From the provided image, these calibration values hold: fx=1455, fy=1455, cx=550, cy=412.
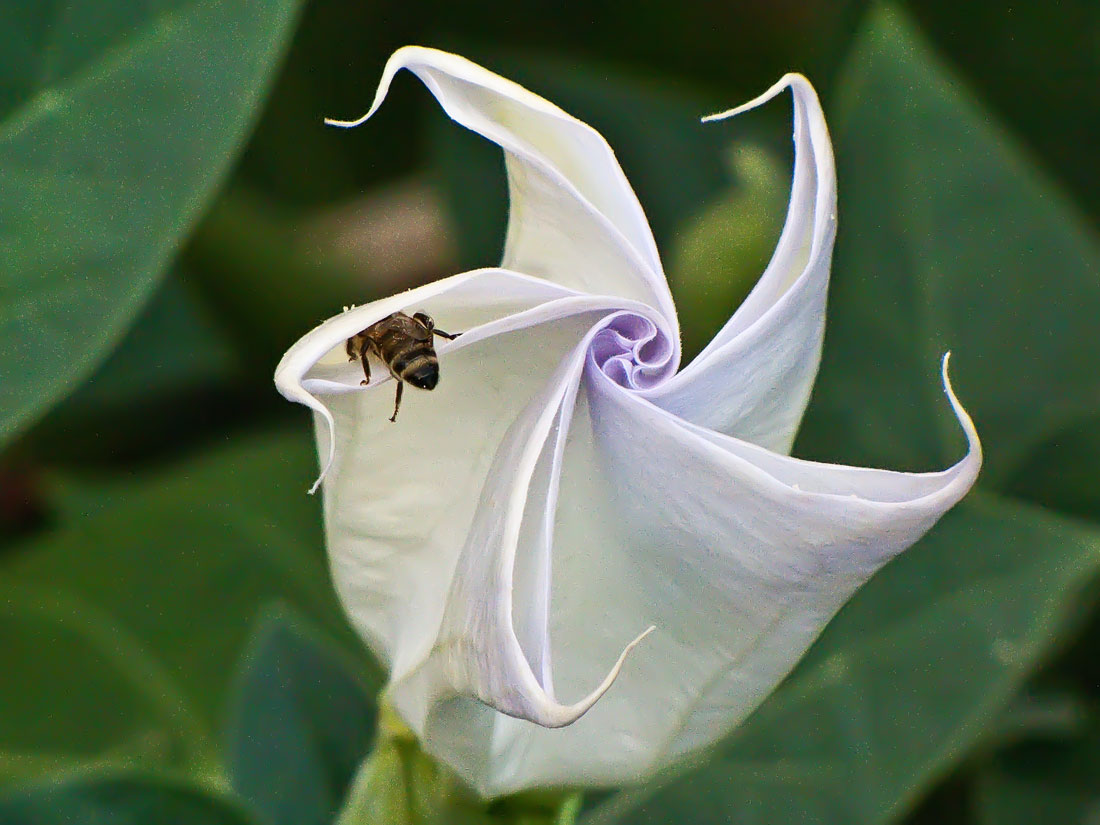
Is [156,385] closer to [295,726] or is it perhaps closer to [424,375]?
[295,726]

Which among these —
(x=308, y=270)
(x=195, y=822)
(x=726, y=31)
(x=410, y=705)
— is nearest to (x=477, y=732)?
(x=410, y=705)

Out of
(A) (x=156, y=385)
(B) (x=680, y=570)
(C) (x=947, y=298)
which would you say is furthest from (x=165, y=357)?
(B) (x=680, y=570)

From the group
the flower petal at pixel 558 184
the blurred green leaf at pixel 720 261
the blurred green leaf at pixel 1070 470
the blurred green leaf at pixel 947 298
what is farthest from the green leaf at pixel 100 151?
the blurred green leaf at pixel 1070 470

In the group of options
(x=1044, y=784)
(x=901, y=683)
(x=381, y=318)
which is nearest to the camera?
(x=381, y=318)

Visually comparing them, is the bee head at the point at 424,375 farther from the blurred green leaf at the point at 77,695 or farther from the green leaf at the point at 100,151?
the blurred green leaf at the point at 77,695

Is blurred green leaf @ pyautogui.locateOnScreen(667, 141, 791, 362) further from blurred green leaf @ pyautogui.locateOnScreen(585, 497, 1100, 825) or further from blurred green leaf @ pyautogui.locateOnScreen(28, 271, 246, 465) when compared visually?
blurred green leaf @ pyautogui.locateOnScreen(28, 271, 246, 465)

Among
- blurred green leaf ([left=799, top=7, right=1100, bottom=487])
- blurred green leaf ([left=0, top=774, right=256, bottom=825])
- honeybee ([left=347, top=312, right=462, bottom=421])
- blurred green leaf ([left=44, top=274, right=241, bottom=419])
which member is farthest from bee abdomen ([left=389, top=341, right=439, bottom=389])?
blurred green leaf ([left=44, top=274, right=241, bottom=419])
